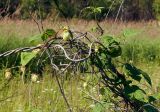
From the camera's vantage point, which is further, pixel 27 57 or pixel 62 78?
pixel 62 78

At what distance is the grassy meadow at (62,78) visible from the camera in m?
1.84

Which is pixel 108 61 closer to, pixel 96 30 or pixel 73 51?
pixel 73 51

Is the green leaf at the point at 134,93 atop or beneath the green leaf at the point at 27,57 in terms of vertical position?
beneath

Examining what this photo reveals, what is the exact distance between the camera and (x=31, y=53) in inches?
51.7

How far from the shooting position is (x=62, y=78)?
4.85 feet

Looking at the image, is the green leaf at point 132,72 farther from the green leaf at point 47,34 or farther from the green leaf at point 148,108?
the green leaf at point 47,34

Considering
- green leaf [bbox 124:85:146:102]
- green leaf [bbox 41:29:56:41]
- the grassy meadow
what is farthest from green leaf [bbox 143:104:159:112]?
green leaf [bbox 41:29:56:41]

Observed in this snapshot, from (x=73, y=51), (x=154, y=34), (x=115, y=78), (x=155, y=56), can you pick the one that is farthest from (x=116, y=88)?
(x=154, y=34)

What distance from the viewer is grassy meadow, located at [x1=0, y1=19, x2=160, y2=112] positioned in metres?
1.84

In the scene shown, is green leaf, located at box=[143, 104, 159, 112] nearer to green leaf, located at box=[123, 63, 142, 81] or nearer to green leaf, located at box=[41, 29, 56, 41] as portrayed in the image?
green leaf, located at box=[123, 63, 142, 81]

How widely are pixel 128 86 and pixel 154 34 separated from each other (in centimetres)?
959

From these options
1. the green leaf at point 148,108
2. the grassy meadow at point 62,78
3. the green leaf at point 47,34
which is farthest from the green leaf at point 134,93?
the green leaf at point 47,34

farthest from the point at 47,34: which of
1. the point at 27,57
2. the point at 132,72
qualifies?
the point at 132,72

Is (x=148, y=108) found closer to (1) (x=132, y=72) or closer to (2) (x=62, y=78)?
(1) (x=132, y=72)
